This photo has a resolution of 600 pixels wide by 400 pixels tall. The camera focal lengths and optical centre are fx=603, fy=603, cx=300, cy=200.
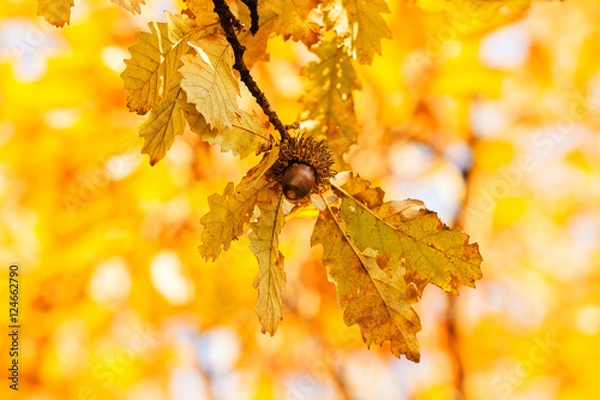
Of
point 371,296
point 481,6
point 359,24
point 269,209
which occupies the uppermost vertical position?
point 481,6

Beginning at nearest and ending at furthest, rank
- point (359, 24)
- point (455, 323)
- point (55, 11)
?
point (55, 11), point (359, 24), point (455, 323)

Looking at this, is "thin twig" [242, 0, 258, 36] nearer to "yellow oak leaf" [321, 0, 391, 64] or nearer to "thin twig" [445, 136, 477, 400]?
"yellow oak leaf" [321, 0, 391, 64]

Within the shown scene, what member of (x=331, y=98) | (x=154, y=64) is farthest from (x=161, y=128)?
(x=331, y=98)

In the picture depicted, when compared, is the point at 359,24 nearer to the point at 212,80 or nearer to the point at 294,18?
the point at 294,18

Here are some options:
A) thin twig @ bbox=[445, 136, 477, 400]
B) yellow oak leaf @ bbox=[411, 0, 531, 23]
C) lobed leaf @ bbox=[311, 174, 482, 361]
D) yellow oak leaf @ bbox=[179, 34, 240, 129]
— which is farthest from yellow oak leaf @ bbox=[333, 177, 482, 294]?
thin twig @ bbox=[445, 136, 477, 400]

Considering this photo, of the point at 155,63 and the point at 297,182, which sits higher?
the point at 155,63

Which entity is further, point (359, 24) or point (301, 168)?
point (359, 24)

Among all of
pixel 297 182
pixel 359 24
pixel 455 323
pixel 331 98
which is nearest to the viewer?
pixel 297 182

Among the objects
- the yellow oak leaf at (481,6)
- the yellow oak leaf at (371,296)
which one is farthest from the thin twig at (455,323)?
the yellow oak leaf at (371,296)
